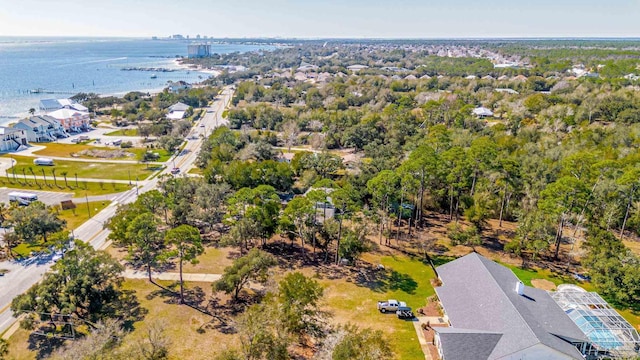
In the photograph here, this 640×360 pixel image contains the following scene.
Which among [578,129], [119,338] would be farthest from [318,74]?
[119,338]

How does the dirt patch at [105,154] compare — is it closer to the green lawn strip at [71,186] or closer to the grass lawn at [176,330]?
the green lawn strip at [71,186]

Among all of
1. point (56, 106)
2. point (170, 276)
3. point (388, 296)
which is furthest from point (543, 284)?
point (56, 106)

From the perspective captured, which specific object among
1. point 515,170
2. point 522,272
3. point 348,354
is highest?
point 515,170

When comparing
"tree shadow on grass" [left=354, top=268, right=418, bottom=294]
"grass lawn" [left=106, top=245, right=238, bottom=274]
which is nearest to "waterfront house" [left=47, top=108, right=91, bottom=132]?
"grass lawn" [left=106, top=245, right=238, bottom=274]

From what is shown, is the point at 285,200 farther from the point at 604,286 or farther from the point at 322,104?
the point at 322,104

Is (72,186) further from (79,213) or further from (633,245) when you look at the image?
(633,245)
